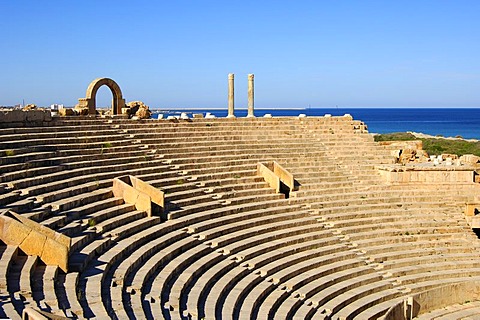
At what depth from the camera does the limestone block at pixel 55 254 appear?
962cm

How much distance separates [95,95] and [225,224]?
745 centimetres

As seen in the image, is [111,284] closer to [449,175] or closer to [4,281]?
[4,281]

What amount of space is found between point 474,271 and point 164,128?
420 inches

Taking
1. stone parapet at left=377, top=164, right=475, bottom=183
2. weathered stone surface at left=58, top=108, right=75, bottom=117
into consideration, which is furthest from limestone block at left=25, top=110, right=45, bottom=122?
stone parapet at left=377, top=164, right=475, bottom=183

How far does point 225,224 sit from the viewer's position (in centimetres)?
1527

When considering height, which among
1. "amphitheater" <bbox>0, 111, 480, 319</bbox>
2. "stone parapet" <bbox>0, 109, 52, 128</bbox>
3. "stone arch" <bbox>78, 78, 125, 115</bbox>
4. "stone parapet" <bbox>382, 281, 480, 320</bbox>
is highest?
"stone arch" <bbox>78, 78, 125, 115</bbox>

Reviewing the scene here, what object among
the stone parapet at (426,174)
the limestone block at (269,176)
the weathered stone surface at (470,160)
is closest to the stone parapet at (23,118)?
the limestone block at (269,176)

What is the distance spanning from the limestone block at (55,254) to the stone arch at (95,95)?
10.3m

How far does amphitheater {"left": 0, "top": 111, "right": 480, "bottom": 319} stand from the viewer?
9.91 meters

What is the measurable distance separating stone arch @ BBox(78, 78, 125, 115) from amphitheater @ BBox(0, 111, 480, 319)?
135cm

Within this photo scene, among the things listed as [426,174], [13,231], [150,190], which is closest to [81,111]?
[150,190]

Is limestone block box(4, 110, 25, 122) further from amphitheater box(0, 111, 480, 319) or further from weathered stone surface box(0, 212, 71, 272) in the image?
weathered stone surface box(0, 212, 71, 272)

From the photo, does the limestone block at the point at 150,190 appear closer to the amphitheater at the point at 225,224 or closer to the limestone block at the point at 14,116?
the amphitheater at the point at 225,224

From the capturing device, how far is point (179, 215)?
1475 cm
